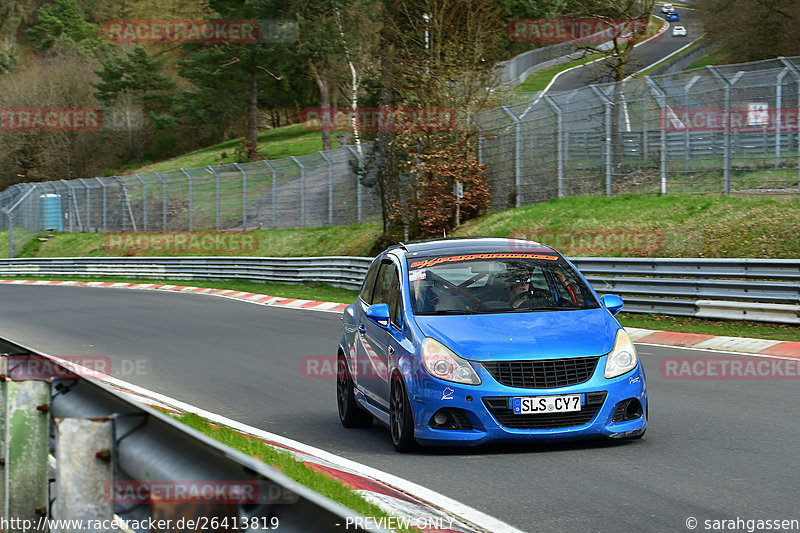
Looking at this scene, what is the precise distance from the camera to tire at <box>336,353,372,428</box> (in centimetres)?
912

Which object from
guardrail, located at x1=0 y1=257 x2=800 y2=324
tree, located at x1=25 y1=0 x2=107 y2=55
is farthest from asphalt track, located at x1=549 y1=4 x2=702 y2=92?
tree, located at x1=25 y1=0 x2=107 y2=55

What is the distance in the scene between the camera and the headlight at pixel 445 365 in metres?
7.24

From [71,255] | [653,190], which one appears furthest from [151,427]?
[71,255]

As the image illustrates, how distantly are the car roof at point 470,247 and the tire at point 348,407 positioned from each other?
4.23ft

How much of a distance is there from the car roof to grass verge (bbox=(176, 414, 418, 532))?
217 centimetres

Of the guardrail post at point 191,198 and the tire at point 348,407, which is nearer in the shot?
the tire at point 348,407

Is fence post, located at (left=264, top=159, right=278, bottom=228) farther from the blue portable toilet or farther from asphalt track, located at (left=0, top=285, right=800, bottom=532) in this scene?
asphalt track, located at (left=0, top=285, right=800, bottom=532)

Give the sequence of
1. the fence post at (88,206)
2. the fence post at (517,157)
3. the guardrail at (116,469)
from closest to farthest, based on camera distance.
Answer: the guardrail at (116,469), the fence post at (517,157), the fence post at (88,206)

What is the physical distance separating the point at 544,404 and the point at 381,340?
1693mm

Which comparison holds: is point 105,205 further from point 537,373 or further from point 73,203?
point 537,373

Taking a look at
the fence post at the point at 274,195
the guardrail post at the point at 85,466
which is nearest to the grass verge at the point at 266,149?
the fence post at the point at 274,195

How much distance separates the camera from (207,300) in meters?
28.2

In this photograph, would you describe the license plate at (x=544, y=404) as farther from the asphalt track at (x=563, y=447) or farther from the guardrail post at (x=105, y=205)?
the guardrail post at (x=105, y=205)

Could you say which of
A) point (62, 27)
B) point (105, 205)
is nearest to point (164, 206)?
point (105, 205)
